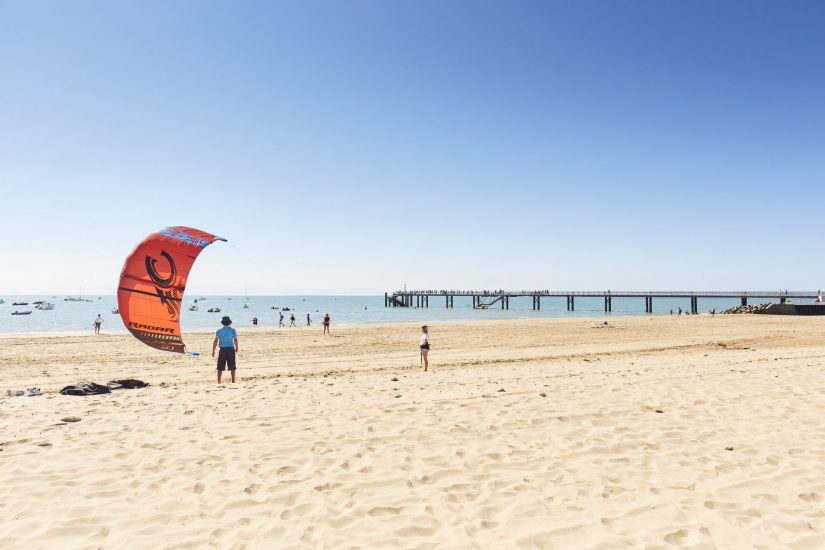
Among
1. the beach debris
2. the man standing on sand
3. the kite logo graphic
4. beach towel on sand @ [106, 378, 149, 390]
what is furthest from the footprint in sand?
the kite logo graphic

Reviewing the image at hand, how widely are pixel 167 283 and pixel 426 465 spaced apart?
857cm

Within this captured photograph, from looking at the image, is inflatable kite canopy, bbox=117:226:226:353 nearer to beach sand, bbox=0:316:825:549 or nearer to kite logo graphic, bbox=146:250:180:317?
kite logo graphic, bbox=146:250:180:317

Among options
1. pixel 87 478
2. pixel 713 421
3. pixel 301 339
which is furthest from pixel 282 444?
pixel 301 339

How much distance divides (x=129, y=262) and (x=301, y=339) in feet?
56.9

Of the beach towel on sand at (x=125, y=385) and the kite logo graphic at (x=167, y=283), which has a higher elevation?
the kite logo graphic at (x=167, y=283)

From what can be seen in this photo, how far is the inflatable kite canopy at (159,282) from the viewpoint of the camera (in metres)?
10.3

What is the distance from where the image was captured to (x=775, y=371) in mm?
10938

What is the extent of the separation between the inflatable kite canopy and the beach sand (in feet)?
6.15

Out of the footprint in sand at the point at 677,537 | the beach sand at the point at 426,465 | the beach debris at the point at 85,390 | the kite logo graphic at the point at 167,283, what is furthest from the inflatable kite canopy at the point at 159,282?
the footprint in sand at the point at 677,537

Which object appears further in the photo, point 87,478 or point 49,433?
point 49,433

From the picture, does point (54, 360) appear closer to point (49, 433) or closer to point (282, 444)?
point (49, 433)

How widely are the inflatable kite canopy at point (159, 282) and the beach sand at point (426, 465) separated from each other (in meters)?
1.87

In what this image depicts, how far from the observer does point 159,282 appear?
10.8 metres

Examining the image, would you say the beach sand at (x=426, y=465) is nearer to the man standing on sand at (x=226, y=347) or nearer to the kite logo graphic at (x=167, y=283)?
the man standing on sand at (x=226, y=347)
